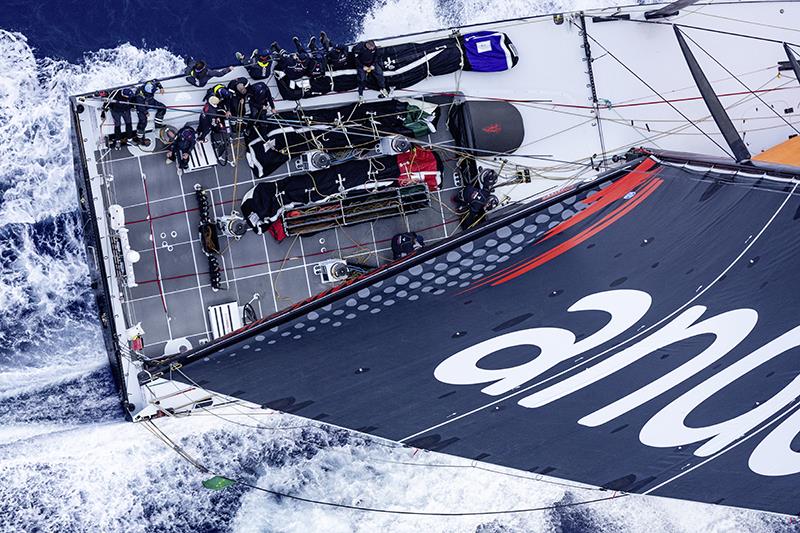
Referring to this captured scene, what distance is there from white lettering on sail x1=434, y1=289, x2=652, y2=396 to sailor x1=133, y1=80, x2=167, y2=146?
5465mm

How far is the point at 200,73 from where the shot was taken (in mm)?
11789

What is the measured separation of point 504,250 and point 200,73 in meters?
5.38

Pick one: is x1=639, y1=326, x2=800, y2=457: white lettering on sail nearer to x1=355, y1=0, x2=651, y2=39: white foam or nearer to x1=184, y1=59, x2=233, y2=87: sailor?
x1=184, y1=59, x2=233, y2=87: sailor

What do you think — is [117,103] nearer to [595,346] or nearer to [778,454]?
[595,346]

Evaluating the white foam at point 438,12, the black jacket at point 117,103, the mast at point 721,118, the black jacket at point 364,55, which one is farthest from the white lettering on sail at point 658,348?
the white foam at point 438,12

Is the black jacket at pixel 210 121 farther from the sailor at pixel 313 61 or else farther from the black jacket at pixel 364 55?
the black jacket at pixel 364 55

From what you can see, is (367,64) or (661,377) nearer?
(661,377)

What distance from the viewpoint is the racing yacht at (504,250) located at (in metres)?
9.04

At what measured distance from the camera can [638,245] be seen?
29.3ft

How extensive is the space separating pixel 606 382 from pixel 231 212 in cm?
567

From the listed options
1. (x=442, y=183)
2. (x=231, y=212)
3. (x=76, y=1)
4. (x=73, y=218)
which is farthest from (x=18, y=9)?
(x=442, y=183)

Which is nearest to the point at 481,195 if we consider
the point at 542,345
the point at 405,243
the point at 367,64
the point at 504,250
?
the point at 405,243

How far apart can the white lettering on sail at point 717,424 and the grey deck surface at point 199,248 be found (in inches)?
156

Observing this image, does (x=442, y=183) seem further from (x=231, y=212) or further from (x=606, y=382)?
(x=606, y=382)
